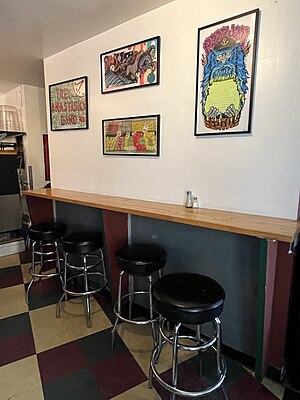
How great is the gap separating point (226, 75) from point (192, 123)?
1.21 feet

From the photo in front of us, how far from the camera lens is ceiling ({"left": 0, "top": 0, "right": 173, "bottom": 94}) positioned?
6.33 ft

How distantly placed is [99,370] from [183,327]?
0.73 m

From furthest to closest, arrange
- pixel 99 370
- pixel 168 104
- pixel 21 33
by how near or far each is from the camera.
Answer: pixel 21 33 → pixel 168 104 → pixel 99 370

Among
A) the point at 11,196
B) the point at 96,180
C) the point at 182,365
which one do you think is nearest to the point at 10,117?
the point at 11,196

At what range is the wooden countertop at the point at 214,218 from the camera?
133 centimetres

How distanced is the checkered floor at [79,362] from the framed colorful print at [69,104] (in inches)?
72.1

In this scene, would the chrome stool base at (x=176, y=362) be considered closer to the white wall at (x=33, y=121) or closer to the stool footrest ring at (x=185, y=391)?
the stool footrest ring at (x=185, y=391)

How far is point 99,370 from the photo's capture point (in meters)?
1.73

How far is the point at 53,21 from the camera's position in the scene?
86.1 inches

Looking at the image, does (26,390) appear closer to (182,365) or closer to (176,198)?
(182,365)

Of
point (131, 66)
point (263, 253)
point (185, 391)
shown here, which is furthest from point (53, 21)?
point (185, 391)

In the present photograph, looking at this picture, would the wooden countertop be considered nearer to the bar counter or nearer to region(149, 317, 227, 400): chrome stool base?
the bar counter

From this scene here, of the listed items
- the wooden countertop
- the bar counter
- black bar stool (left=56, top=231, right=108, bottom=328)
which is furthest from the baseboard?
the bar counter

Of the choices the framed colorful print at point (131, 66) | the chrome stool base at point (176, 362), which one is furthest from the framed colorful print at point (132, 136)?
the chrome stool base at point (176, 362)
